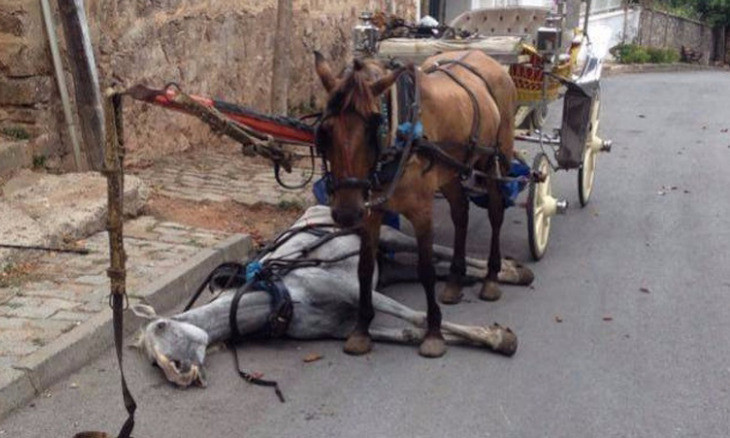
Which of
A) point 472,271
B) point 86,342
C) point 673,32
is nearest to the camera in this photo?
point 86,342

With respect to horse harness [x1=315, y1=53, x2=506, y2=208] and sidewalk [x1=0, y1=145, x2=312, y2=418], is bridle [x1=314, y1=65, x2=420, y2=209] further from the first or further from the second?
sidewalk [x1=0, y1=145, x2=312, y2=418]

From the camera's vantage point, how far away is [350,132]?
5.39 meters

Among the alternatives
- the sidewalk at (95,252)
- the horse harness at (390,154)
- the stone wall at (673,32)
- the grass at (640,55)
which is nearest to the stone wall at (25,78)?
the sidewalk at (95,252)

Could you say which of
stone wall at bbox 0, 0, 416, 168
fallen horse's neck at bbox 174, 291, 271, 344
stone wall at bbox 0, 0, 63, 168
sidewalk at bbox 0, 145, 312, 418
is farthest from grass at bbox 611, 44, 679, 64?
fallen horse's neck at bbox 174, 291, 271, 344

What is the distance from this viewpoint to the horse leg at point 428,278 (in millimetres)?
6106

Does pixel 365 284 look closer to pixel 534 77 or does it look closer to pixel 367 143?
Result: pixel 367 143

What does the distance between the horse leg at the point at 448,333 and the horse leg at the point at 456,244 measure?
848mm

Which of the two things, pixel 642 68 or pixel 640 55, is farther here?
pixel 640 55

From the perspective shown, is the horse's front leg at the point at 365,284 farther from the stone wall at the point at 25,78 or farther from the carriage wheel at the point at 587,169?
the carriage wheel at the point at 587,169

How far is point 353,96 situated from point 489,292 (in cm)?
252

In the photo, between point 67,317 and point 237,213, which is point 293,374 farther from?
point 237,213

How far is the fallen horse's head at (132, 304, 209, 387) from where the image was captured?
561 centimetres

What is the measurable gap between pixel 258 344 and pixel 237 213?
10.0 feet

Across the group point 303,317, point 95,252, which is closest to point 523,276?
point 303,317
